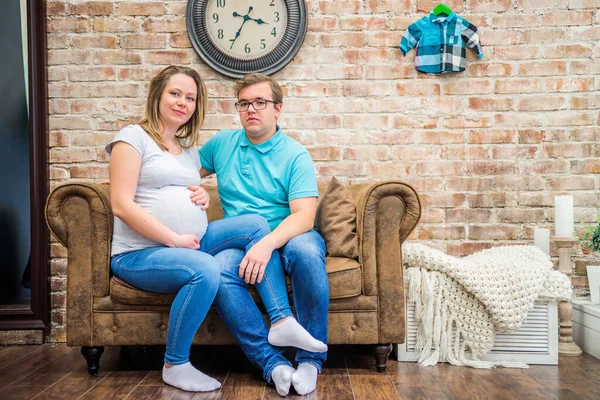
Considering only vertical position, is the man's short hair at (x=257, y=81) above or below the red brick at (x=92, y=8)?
below

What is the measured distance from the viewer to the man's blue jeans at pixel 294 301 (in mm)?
1798

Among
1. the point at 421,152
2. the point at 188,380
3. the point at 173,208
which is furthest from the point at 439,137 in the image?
the point at 188,380

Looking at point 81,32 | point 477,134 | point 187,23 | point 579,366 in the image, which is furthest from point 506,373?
point 81,32

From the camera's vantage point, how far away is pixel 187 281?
1771 millimetres

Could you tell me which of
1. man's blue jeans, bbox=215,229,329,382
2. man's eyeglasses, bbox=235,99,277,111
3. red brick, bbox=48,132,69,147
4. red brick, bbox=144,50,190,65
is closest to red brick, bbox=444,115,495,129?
man's eyeglasses, bbox=235,99,277,111

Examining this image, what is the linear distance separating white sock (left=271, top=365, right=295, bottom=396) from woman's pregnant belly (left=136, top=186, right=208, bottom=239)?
1.83ft

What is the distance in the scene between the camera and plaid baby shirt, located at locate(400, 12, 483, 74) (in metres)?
2.62

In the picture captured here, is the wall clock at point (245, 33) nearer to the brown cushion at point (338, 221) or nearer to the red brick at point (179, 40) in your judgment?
the red brick at point (179, 40)

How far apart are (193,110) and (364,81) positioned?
1026 mm

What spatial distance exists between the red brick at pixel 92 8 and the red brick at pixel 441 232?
191 cm

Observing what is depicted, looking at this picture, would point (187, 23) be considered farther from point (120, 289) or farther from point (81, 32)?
point (120, 289)

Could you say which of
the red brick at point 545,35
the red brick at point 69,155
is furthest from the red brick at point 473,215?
the red brick at point 69,155

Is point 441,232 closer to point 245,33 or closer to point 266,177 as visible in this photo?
point 266,177

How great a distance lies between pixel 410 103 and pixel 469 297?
1.06 meters
